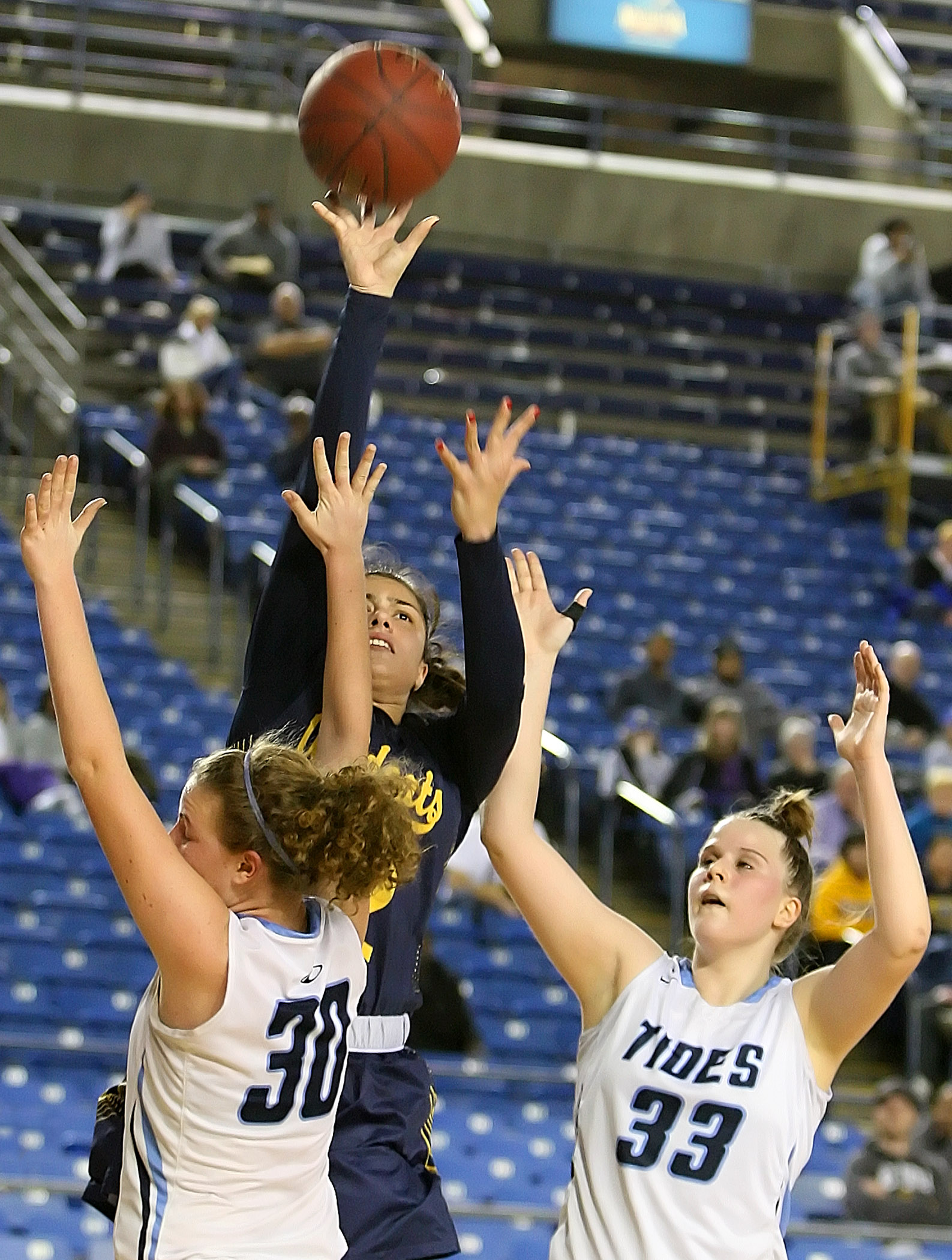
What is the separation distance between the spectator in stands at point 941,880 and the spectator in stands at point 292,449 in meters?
4.15

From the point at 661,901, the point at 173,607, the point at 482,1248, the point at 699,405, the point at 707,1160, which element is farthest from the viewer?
the point at 699,405

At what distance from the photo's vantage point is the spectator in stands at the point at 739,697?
940 centimetres

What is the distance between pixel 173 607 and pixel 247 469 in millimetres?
1276

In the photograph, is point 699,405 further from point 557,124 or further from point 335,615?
point 335,615

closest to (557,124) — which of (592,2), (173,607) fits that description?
(592,2)

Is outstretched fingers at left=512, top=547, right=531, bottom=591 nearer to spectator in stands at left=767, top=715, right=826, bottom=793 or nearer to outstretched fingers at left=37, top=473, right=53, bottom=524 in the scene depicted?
outstretched fingers at left=37, top=473, right=53, bottom=524

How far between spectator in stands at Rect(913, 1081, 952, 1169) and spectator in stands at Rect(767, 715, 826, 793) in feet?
6.46

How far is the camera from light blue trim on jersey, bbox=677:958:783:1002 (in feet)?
9.50

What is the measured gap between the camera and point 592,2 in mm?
17062

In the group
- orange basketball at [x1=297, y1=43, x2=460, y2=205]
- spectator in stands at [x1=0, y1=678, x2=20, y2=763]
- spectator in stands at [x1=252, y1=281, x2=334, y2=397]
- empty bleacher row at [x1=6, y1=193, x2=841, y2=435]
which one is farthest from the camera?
empty bleacher row at [x1=6, y1=193, x2=841, y2=435]

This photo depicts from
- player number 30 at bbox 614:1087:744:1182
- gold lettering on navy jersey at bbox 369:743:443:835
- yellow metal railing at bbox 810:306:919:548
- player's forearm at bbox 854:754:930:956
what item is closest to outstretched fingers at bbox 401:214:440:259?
gold lettering on navy jersey at bbox 369:743:443:835

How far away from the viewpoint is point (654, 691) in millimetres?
9445

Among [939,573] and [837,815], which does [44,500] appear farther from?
[939,573]

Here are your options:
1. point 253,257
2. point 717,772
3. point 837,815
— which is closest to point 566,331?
point 253,257
